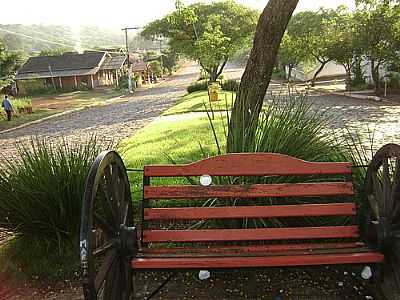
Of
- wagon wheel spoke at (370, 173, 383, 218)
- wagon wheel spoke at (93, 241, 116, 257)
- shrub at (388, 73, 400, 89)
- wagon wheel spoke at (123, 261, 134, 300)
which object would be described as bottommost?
shrub at (388, 73, 400, 89)

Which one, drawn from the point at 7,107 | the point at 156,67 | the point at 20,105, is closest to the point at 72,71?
the point at 156,67

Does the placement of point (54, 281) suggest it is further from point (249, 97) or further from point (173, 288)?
point (249, 97)

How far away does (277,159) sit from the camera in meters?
2.76

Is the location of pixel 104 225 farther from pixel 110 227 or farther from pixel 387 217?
pixel 387 217

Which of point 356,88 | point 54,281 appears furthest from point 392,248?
point 356,88

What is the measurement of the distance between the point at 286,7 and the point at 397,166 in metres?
2.08

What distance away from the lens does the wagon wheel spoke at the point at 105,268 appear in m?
2.05

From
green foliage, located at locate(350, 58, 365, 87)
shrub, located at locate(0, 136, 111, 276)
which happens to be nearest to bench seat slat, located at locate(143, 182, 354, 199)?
shrub, located at locate(0, 136, 111, 276)

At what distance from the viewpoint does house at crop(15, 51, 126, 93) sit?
54.4m

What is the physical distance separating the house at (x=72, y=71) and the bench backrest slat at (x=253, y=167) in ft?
176

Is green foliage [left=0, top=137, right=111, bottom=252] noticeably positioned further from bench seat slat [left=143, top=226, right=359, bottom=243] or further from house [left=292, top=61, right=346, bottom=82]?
house [left=292, top=61, right=346, bottom=82]

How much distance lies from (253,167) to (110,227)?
1.02m

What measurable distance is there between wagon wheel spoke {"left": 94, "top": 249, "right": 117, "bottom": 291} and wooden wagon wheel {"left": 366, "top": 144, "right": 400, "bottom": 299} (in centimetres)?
161

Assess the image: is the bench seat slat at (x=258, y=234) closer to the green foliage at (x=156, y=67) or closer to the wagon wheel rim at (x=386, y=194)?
the wagon wheel rim at (x=386, y=194)
